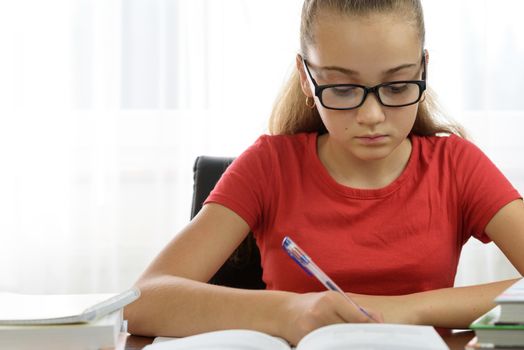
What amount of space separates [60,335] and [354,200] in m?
0.65

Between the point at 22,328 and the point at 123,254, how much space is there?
2.32 meters

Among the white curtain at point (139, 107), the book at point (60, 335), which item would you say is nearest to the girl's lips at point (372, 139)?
the book at point (60, 335)

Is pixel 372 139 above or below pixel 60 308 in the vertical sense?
above

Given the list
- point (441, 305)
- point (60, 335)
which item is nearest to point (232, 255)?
point (441, 305)

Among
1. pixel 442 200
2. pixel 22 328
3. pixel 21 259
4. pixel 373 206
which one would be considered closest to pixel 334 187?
pixel 373 206

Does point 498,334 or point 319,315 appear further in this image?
point 319,315

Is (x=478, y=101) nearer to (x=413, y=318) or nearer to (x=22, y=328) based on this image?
(x=413, y=318)

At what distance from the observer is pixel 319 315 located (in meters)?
1.05

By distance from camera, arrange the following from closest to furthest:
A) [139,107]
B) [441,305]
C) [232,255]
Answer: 1. [441,305]
2. [232,255]
3. [139,107]

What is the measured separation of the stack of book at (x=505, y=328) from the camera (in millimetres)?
911

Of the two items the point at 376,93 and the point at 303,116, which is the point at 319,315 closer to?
the point at 376,93

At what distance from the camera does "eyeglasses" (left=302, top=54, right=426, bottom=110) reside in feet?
4.22

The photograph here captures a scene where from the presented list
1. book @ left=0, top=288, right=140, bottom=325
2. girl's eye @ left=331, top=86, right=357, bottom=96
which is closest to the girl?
girl's eye @ left=331, top=86, right=357, bottom=96

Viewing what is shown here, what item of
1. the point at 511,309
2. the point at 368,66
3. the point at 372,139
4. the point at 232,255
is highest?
the point at 368,66
